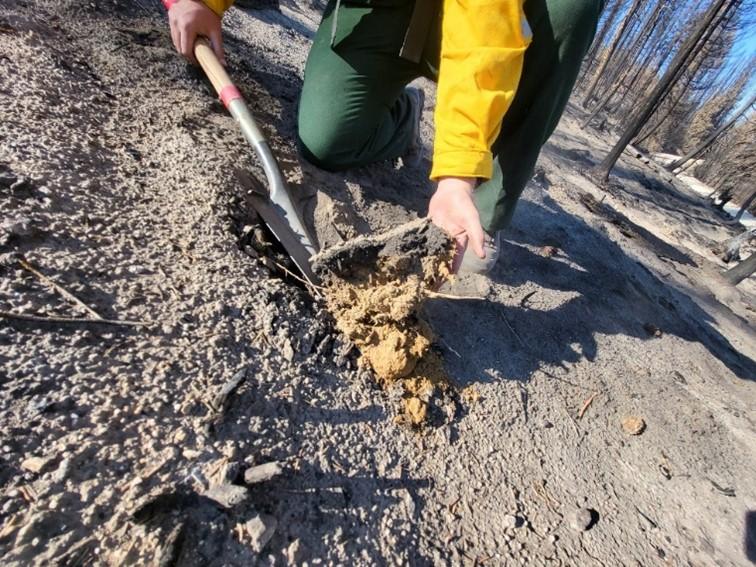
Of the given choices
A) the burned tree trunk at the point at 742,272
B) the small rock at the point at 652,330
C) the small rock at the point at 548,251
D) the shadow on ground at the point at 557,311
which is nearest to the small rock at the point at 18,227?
the shadow on ground at the point at 557,311

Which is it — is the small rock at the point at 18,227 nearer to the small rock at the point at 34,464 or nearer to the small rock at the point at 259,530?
the small rock at the point at 34,464

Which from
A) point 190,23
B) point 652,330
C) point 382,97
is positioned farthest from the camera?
point 652,330

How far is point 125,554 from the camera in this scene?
612 mm

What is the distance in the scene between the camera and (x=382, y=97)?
1.83 meters

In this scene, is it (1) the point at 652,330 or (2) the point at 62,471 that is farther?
(1) the point at 652,330

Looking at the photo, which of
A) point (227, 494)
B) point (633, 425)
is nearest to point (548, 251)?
point (633, 425)

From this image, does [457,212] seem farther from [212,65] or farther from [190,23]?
[190,23]

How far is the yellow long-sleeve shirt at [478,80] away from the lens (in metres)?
1.17

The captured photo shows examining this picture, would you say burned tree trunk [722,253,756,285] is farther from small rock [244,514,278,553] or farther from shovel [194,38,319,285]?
small rock [244,514,278,553]

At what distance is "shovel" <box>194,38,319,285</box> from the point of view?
1330 millimetres

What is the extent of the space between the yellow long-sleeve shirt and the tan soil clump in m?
0.30

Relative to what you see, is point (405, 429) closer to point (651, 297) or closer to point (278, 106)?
point (278, 106)

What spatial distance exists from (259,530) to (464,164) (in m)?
1.03

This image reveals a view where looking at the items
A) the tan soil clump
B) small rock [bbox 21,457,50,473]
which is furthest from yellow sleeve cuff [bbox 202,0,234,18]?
small rock [bbox 21,457,50,473]
